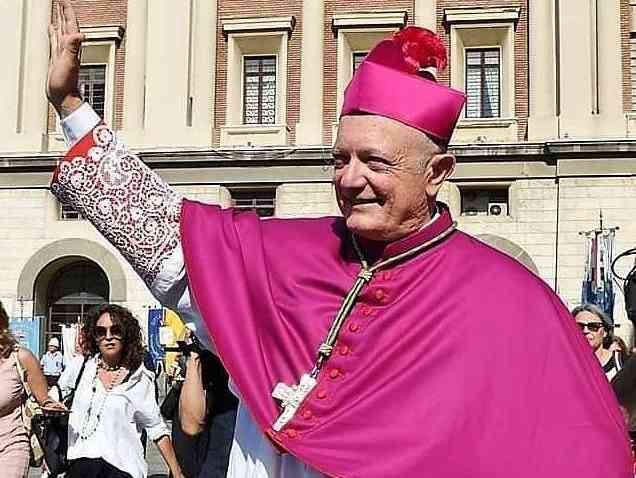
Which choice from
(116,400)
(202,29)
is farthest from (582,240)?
(116,400)

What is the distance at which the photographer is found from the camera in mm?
4066

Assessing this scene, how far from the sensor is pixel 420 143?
204cm

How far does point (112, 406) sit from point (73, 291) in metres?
18.6

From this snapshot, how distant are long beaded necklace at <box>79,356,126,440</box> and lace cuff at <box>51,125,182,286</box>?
11.5ft

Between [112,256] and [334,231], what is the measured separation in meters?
20.8

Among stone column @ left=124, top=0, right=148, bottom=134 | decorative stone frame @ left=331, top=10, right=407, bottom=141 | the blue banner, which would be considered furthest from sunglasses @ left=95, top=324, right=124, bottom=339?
stone column @ left=124, top=0, right=148, bottom=134

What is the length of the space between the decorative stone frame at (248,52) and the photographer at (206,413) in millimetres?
18373

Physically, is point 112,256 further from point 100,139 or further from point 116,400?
point 100,139

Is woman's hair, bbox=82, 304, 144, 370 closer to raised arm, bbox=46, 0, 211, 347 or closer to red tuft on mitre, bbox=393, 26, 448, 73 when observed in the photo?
raised arm, bbox=46, 0, 211, 347

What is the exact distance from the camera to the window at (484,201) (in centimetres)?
2127

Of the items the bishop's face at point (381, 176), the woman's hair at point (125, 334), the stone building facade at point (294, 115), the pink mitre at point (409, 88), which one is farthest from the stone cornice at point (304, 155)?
the bishop's face at point (381, 176)

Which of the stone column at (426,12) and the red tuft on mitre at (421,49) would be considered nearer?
the red tuft on mitre at (421,49)

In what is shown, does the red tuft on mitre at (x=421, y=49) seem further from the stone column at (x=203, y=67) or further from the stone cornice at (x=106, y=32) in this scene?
the stone cornice at (x=106, y=32)

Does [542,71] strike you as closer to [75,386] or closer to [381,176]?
[75,386]
